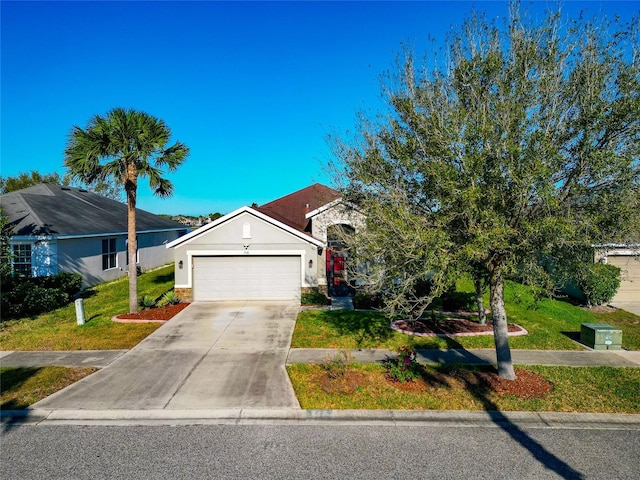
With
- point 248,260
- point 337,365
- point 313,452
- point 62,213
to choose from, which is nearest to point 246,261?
point 248,260

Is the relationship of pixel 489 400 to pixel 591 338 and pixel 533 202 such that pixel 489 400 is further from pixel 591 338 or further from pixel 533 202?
pixel 591 338

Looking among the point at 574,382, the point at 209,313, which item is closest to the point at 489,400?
the point at 574,382

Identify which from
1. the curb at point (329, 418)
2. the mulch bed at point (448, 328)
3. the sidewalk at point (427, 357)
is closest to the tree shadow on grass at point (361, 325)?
the mulch bed at point (448, 328)

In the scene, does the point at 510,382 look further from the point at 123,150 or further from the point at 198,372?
the point at 123,150

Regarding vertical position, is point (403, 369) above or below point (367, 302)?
below

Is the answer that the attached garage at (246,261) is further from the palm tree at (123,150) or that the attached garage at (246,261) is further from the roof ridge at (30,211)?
the roof ridge at (30,211)

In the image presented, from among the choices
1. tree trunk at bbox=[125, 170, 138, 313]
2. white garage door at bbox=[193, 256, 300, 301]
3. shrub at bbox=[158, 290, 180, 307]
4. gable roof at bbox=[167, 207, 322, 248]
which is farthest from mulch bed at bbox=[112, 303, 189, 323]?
gable roof at bbox=[167, 207, 322, 248]
